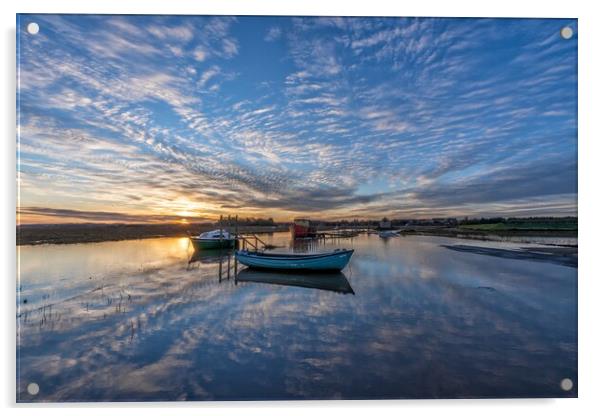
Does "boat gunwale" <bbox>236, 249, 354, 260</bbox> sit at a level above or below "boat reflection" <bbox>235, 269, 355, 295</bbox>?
above

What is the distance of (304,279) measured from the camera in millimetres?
10945

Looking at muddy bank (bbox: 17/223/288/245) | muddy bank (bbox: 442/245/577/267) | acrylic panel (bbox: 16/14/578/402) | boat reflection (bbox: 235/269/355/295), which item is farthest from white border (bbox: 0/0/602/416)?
muddy bank (bbox: 442/245/577/267)

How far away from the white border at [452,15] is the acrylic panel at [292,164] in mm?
120

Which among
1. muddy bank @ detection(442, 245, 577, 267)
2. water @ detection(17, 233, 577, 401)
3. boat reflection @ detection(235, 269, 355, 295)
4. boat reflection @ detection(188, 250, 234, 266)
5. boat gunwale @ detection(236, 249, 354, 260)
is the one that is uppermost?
boat gunwale @ detection(236, 249, 354, 260)

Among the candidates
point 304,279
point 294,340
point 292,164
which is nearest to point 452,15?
point 292,164

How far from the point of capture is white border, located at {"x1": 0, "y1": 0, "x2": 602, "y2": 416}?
4.07 m

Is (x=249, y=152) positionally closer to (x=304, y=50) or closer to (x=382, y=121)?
(x=304, y=50)

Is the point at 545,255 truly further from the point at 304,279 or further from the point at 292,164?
the point at 292,164

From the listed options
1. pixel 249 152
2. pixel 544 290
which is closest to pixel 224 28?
pixel 249 152

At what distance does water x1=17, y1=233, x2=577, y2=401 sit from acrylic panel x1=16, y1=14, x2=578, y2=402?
0.04m

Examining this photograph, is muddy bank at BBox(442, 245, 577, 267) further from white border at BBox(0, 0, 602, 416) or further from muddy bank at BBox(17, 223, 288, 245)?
muddy bank at BBox(17, 223, 288, 245)

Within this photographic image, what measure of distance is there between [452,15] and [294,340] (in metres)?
5.72

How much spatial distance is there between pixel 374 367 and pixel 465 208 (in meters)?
4.10

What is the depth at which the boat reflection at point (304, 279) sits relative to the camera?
9562mm
